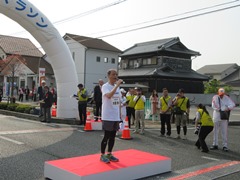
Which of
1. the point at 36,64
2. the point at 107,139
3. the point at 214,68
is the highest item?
the point at 214,68

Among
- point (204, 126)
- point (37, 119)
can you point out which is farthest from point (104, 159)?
point (37, 119)

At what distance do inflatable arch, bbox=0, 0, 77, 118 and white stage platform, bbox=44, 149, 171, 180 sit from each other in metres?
7.79

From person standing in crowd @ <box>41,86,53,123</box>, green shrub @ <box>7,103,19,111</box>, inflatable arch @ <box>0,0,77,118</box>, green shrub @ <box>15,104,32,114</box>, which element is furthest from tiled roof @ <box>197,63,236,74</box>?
person standing in crowd @ <box>41,86,53,123</box>

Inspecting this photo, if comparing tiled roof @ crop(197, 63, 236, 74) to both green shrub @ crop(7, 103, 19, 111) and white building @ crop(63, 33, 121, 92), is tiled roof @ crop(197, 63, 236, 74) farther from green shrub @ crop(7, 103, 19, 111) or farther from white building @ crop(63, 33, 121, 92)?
green shrub @ crop(7, 103, 19, 111)

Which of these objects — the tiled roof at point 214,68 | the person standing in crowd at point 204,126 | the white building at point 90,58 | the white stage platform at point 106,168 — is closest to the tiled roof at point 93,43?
the white building at point 90,58

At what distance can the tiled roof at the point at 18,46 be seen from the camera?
45138 mm

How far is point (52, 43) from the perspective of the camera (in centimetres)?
1280

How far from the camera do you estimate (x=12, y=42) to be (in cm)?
4781

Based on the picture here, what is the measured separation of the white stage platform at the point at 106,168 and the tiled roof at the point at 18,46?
4147cm

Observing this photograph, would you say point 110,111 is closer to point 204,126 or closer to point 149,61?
point 204,126

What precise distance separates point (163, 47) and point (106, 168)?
3344 centimetres

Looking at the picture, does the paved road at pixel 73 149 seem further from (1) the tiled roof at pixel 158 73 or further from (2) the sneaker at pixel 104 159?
(1) the tiled roof at pixel 158 73

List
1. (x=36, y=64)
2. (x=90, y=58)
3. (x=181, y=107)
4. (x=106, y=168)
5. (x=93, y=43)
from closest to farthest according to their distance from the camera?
(x=106, y=168)
(x=181, y=107)
(x=90, y=58)
(x=93, y=43)
(x=36, y=64)

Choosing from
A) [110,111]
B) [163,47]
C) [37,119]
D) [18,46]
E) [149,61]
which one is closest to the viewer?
[110,111]
